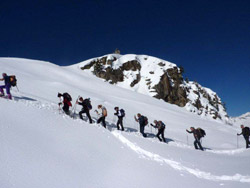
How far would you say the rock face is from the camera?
85188mm

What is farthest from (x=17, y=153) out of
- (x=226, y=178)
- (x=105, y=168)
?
(x=226, y=178)

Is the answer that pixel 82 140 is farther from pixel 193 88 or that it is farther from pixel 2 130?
pixel 193 88

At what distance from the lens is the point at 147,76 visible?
8981 cm

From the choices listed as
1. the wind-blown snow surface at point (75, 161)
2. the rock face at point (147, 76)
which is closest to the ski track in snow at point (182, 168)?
the wind-blown snow surface at point (75, 161)

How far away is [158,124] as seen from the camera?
→ 12320mm

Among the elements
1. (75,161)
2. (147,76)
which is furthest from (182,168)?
(147,76)

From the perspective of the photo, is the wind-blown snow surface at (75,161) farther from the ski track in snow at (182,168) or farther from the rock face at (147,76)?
the rock face at (147,76)

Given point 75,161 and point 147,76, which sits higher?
point 147,76

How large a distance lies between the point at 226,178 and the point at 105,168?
3.88m

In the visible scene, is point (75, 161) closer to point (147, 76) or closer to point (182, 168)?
point (182, 168)

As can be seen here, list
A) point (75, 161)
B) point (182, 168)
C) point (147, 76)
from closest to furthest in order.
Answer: point (75, 161)
point (182, 168)
point (147, 76)

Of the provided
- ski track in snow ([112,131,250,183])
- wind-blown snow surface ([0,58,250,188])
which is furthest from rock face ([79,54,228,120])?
wind-blown snow surface ([0,58,250,188])

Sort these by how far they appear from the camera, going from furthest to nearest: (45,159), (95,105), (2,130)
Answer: (95,105) → (2,130) → (45,159)

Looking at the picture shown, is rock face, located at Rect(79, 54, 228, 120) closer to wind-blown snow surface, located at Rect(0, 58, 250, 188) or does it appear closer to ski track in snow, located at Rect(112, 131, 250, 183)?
ski track in snow, located at Rect(112, 131, 250, 183)
